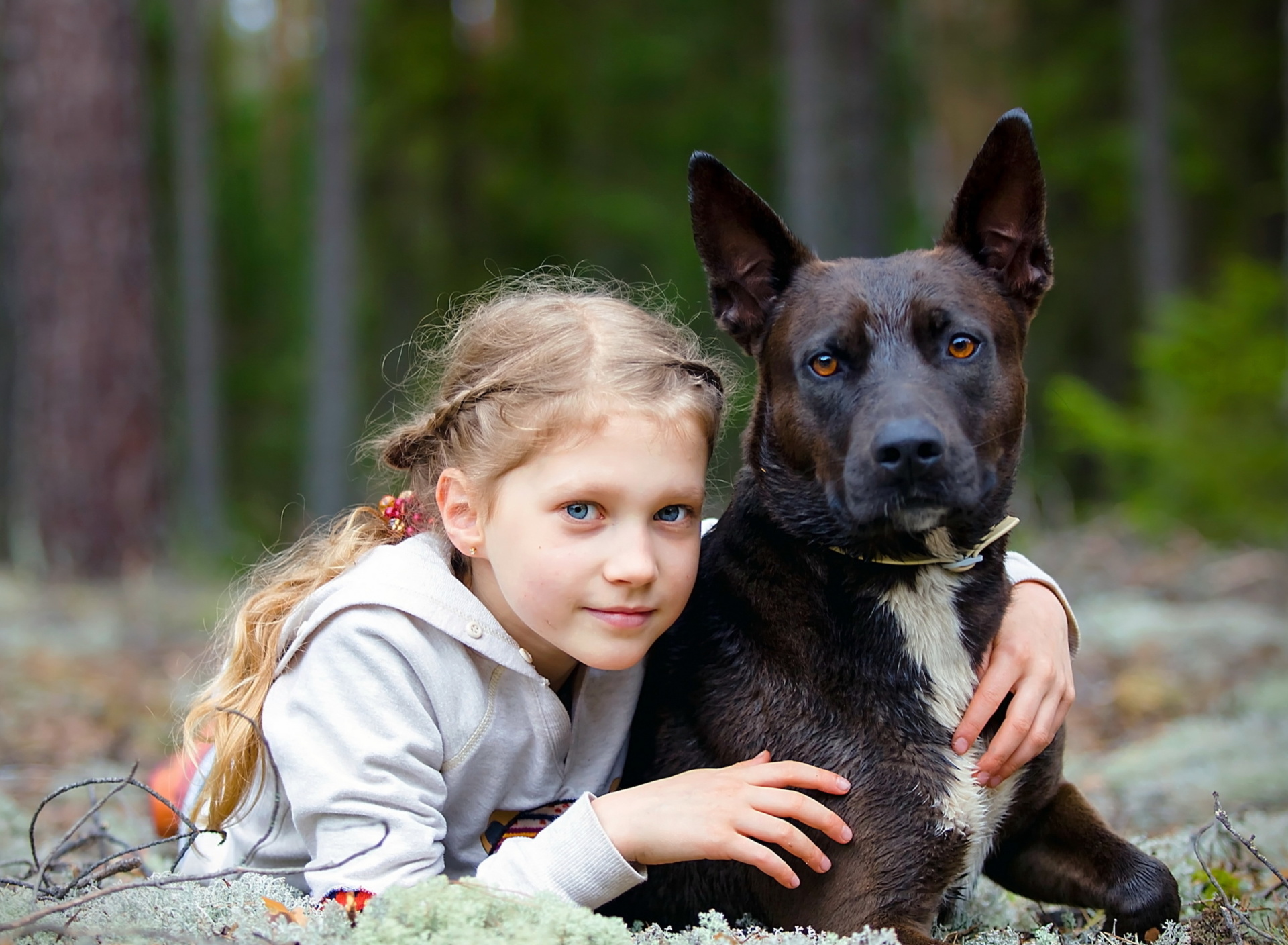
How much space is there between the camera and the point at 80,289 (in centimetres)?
993

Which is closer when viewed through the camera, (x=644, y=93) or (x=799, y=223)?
(x=799, y=223)

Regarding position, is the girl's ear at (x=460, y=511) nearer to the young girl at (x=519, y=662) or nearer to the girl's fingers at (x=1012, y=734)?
the young girl at (x=519, y=662)

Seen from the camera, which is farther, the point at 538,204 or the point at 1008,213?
the point at 538,204

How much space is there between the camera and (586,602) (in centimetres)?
262

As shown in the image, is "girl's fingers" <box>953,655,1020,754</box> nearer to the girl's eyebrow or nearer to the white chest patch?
the white chest patch

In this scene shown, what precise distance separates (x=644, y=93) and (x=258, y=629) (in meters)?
14.8

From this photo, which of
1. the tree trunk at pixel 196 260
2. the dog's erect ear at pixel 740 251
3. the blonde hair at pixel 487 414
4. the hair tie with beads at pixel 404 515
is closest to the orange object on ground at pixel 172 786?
the blonde hair at pixel 487 414

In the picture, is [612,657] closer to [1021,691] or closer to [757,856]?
[757,856]

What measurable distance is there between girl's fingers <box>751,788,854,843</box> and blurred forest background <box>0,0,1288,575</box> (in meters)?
5.92

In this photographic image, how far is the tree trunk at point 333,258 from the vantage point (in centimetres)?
1259

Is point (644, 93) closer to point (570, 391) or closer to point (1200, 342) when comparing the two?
point (1200, 342)

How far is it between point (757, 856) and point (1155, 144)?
43.4 ft

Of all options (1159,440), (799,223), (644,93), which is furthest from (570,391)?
(644,93)

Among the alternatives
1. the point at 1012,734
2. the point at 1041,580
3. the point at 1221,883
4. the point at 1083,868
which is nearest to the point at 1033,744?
the point at 1012,734
